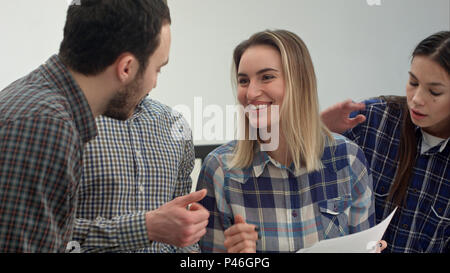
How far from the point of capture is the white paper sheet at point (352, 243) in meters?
1.02

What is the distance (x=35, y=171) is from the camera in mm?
770

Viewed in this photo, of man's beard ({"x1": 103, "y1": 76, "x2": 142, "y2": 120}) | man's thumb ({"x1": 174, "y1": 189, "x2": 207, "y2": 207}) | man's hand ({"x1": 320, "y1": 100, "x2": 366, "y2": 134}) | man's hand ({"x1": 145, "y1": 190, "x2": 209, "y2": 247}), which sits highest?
man's beard ({"x1": 103, "y1": 76, "x2": 142, "y2": 120})

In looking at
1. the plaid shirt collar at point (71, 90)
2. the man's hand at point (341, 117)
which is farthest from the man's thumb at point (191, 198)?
the man's hand at point (341, 117)

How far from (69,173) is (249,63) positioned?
721 mm

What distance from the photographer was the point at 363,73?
2.24 meters

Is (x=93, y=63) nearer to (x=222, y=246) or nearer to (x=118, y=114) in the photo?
(x=118, y=114)

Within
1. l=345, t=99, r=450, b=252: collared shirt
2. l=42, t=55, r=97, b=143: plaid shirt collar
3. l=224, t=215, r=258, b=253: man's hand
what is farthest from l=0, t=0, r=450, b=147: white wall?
l=42, t=55, r=97, b=143: plaid shirt collar

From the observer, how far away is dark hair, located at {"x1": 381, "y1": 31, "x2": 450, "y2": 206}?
4.82 ft

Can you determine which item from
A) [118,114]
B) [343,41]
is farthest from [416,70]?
[118,114]

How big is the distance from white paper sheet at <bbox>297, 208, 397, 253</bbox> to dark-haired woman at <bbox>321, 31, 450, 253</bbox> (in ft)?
1.30

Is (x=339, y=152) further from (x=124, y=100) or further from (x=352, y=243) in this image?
(x=124, y=100)

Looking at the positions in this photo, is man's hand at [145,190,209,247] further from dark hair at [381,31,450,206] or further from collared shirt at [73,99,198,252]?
dark hair at [381,31,450,206]

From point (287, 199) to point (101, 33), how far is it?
2.27 feet

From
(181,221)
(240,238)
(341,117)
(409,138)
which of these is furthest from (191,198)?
(409,138)
